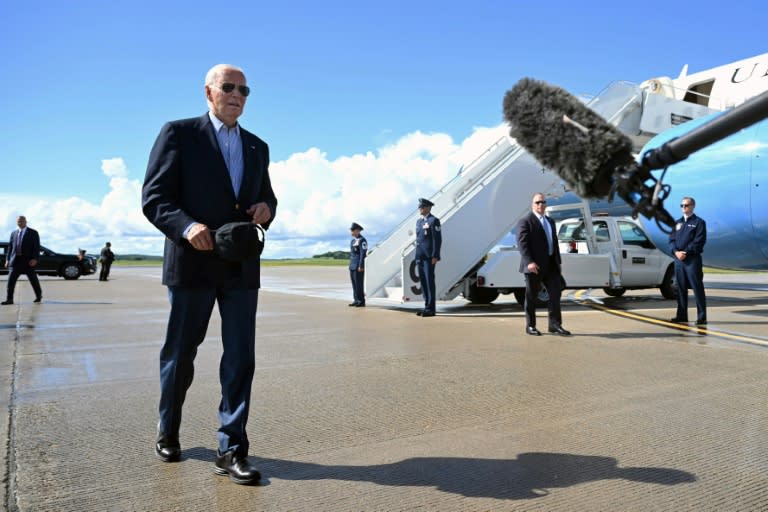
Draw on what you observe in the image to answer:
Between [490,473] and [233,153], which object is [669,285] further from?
[233,153]

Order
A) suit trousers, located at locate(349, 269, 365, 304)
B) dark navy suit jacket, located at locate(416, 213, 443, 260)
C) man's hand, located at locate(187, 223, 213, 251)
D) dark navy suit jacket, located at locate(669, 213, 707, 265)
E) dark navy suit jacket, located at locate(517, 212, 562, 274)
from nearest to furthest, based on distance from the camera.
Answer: man's hand, located at locate(187, 223, 213, 251), dark navy suit jacket, located at locate(517, 212, 562, 274), dark navy suit jacket, located at locate(669, 213, 707, 265), dark navy suit jacket, located at locate(416, 213, 443, 260), suit trousers, located at locate(349, 269, 365, 304)

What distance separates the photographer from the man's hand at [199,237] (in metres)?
2.83

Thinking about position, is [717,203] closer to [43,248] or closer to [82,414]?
[82,414]

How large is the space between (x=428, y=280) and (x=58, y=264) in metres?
22.2

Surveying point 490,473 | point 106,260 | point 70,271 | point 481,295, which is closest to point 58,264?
point 70,271

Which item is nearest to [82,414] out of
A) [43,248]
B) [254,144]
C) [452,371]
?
[254,144]

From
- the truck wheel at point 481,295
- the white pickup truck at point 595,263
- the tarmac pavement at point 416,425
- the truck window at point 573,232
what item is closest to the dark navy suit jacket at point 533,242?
the tarmac pavement at point 416,425

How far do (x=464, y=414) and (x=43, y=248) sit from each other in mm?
26547

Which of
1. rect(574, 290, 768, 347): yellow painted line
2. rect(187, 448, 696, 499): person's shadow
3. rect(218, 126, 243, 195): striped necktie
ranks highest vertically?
rect(218, 126, 243, 195): striped necktie

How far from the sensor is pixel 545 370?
17.7 feet

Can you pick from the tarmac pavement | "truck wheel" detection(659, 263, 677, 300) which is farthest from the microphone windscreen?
"truck wheel" detection(659, 263, 677, 300)

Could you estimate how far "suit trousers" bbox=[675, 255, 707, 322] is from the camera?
863 cm

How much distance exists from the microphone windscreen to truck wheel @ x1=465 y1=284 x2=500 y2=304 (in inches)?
398

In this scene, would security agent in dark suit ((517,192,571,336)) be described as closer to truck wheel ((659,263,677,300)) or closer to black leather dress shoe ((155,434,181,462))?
black leather dress shoe ((155,434,181,462))
